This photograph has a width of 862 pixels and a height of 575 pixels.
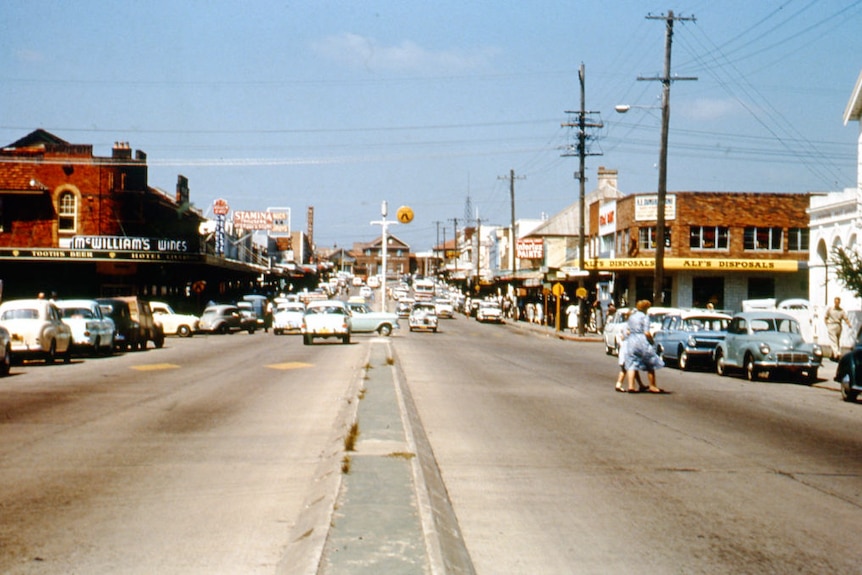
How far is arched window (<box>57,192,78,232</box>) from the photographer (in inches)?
2244

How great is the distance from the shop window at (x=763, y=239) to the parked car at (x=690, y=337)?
29797mm

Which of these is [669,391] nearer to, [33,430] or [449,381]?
[449,381]

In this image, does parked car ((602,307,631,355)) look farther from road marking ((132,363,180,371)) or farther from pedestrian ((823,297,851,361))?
road marking ((132,363,180,371))

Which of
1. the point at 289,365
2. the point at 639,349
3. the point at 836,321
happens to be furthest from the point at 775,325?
the point at 289,365

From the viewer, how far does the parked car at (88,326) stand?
97.2ft

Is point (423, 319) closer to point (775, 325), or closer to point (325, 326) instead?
point (325, 326)

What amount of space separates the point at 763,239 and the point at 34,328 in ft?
141

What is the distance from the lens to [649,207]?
57.9m

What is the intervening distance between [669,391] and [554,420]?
6.44 m

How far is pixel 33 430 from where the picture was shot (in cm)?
1364

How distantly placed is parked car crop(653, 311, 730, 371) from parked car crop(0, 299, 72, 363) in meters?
15.9

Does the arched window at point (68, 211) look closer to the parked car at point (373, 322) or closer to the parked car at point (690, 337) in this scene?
the parked car at point (373, 322)

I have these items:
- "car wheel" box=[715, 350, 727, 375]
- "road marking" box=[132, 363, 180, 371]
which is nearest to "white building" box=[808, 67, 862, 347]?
"car wheel" box=[715, 350, 727, 375]

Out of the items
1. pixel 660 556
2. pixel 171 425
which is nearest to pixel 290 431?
pixel 171 425
